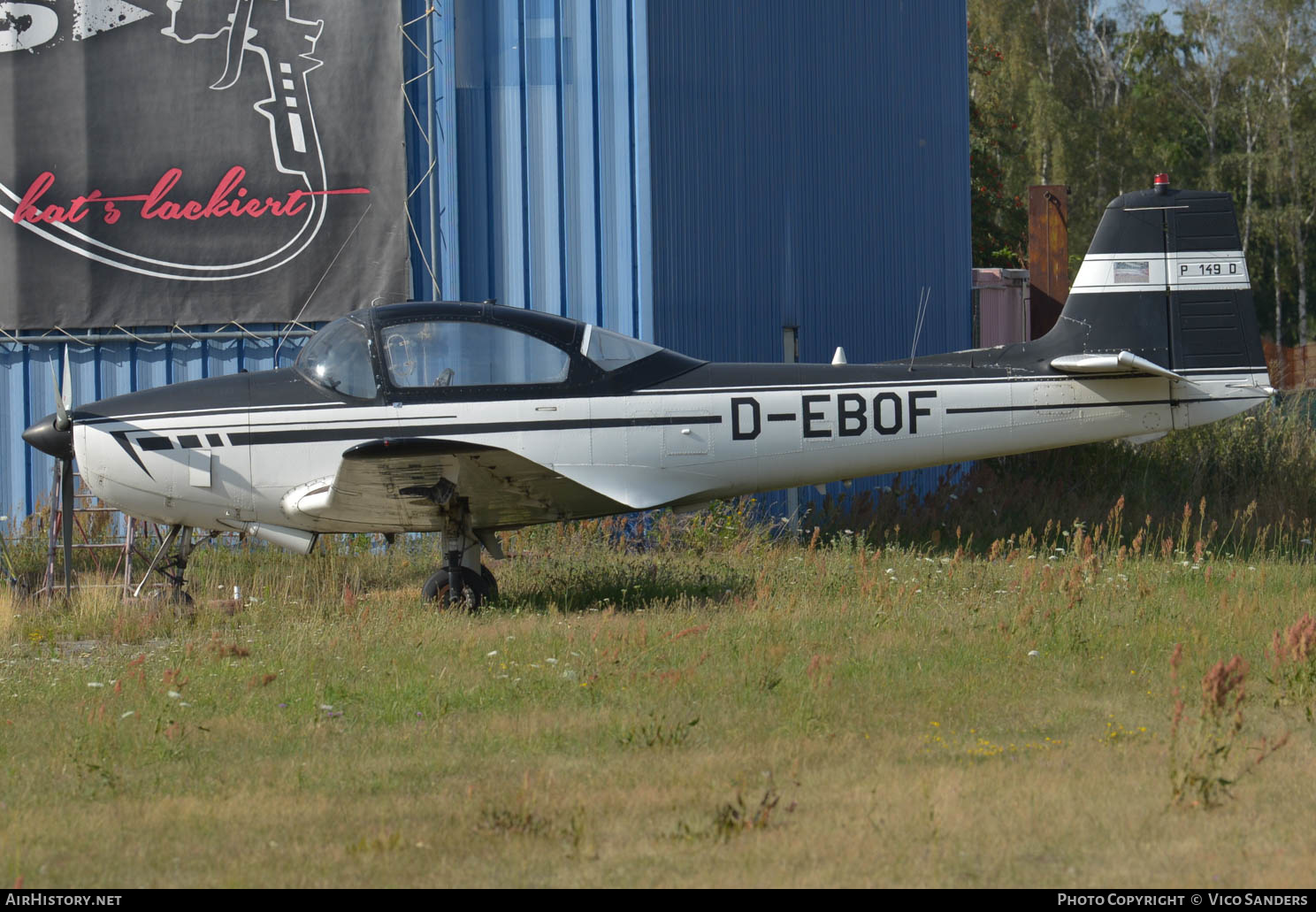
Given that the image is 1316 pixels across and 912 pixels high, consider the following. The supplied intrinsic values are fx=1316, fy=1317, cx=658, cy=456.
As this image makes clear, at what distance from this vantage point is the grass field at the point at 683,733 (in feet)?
13.2

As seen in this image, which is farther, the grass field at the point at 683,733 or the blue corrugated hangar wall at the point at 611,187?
the blue corrugated hangar wall at the point at 611,187

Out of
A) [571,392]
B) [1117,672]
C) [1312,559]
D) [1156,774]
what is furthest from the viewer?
[1312,559]

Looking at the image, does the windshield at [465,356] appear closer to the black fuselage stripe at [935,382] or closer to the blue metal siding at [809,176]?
the black fuselage stripe at [935,382]

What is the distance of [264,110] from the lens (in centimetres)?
1145

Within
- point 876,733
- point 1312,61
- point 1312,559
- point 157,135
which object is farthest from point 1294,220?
point 876,733

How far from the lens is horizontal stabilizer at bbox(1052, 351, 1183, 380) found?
8.65m

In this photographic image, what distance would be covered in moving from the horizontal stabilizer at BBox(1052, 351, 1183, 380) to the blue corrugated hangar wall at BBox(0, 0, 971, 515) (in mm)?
3310

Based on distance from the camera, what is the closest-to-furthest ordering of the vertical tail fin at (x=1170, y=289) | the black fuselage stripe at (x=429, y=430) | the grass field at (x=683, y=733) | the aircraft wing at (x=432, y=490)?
the grass field at (x=683, y=733)
the aircraft wing at (x=432, y=490)
the black fuselage stripe at (x=429, y=430)
the vertical tail fin at (x=1170, y=289)

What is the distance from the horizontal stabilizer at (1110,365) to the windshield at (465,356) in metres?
3.34

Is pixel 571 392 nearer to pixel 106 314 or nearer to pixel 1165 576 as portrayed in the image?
pixel 1165 576

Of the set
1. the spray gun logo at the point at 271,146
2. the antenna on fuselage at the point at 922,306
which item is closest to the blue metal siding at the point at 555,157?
the spray gun logo at the point at 271,146

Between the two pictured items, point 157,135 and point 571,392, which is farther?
point 157,135

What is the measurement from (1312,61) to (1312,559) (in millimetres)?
33839

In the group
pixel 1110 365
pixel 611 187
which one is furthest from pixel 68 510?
pixel 1110 365
